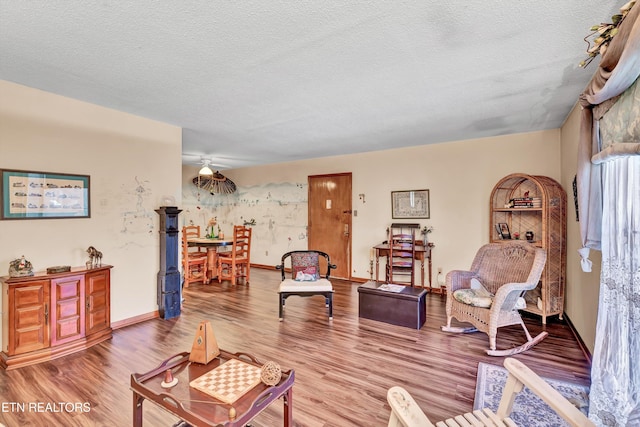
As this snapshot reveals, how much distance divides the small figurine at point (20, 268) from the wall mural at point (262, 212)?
4.38 metres

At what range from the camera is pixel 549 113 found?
11.1 feet

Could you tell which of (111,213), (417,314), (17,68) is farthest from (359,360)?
(17,68)

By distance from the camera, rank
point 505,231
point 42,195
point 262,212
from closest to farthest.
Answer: point 42,195
point 505,231
point 262,212

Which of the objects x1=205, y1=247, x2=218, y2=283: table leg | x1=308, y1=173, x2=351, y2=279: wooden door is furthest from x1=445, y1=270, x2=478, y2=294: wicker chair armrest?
x1=205, y1=247, x2=218, y2=283: table leg

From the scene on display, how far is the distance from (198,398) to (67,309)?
2.16m

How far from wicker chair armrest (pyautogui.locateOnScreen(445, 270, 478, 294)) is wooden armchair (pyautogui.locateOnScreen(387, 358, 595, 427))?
1879mm

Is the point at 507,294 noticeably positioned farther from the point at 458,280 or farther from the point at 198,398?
the point at 198,398

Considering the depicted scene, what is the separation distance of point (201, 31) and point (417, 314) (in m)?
3.23

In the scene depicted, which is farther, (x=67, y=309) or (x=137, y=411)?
(x=67, y=309)

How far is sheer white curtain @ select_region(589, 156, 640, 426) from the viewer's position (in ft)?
4.98

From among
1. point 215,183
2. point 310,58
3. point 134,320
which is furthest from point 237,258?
point 310,58

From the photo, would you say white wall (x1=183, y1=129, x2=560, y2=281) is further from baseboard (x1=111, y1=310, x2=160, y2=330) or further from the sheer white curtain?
baseboard (x1=111, y1=310, x2=160, y2=330)

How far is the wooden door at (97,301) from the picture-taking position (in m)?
2.95

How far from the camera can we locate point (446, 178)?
16.0ft
